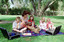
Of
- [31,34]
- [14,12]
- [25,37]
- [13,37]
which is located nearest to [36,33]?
[31,34]

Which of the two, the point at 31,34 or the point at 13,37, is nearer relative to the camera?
the point at 13,37

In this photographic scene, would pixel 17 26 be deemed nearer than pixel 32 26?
Yes

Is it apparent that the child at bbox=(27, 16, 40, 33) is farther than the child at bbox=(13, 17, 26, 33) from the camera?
Yes

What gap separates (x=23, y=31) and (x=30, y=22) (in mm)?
629

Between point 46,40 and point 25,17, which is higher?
point 25,17

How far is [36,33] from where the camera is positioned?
6.42 meters

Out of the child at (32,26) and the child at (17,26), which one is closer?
the child at (17,26)

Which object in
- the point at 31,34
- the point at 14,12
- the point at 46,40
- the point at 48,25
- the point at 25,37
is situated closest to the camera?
the point at 46,40

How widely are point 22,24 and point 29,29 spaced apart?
0.49m

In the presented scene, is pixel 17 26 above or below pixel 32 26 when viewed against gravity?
above

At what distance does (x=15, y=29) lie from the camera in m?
5.96

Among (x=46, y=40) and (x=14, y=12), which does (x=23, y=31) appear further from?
(x=14, y=12)

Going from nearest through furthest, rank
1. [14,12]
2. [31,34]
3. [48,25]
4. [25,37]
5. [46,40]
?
[46,40], [25,37], [31,34], [48,25], [14,12]

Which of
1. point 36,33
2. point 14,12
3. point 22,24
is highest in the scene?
point 22,24
